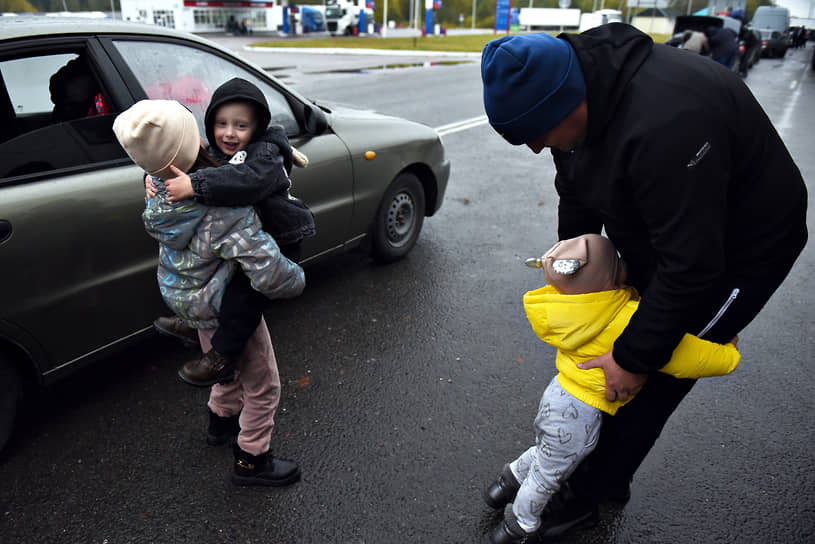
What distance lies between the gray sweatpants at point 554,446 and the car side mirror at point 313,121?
2197mm

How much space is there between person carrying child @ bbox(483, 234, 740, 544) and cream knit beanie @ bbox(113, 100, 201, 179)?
3.94 ft

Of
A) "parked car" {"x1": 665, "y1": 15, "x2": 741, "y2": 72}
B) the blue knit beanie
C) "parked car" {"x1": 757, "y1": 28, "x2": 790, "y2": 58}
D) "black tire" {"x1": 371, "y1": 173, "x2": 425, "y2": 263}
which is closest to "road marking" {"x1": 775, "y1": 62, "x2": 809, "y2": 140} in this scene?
"parked car" {"x1": 665, "y1": 15, "x2": 741, "y2": 72}

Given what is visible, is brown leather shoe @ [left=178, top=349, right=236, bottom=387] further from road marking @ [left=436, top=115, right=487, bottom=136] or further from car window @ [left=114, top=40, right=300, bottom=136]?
road marking @ [left=436, top=115, right=487, bottom=136]

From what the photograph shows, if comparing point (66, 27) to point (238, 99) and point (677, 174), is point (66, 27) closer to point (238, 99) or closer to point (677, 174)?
point (238, 99)

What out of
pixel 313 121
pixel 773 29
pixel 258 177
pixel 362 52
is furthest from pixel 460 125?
pixel 773 29

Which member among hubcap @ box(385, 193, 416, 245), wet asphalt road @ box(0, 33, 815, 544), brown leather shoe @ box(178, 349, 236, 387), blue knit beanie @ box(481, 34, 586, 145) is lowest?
wet asphalt road @ box(0, 33, 815, 544)

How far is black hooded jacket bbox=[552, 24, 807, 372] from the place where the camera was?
4.69 ft

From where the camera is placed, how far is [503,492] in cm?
233

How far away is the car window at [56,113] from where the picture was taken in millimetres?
2496

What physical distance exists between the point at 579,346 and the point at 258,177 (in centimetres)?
120

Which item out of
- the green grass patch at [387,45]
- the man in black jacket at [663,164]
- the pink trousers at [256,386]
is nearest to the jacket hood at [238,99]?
the pink trousers at [256,386]

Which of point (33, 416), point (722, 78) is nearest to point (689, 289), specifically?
point (722, 78)

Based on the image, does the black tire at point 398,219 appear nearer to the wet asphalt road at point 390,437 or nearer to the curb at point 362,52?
the wet asphalt road at point 390,437

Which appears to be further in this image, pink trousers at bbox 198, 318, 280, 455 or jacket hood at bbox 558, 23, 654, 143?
pink trousers at bbox 198, 318, 280, 455
